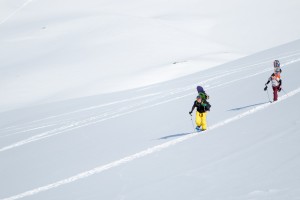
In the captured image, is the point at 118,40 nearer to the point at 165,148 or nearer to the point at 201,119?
the point at 201,119

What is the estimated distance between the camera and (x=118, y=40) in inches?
1253

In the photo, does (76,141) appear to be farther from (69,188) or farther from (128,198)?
(128,198)

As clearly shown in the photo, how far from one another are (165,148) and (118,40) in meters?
23.2

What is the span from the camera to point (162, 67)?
26203 mm

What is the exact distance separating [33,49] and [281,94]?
82.4ft

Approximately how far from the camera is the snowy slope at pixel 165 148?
6703 mm

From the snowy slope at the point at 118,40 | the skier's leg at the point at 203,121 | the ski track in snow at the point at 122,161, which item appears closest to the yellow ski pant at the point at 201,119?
the skier's leg at the point at 203,121

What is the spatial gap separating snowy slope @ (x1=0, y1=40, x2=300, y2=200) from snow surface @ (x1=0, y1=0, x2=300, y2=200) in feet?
0.13

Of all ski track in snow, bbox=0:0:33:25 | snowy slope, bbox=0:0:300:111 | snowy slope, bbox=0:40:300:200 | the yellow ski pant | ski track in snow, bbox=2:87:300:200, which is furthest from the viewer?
ski track in snow, bbox=0:0:33:25

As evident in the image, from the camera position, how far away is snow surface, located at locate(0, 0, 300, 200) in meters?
7.30

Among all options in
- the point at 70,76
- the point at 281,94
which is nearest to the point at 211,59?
the point at 70,76

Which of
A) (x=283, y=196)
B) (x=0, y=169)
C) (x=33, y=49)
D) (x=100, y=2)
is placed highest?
(x=100, y=2)

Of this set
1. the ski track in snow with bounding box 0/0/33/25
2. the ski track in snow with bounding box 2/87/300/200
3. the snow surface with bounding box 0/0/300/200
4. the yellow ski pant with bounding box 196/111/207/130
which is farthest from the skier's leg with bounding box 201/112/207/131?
the ski track in snow with bounding box 0/0/33/25

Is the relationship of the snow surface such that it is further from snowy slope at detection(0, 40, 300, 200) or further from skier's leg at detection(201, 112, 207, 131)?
skier's leg at detection(201, 112, 207, 131)
